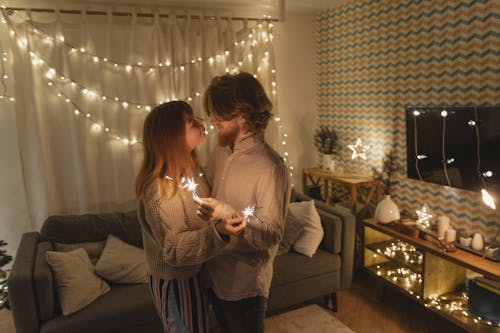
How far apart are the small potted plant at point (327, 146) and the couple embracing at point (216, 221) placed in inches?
95.6

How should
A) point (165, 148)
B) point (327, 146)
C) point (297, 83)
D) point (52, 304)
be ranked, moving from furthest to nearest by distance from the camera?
1. point (297, 83)
2. point (327, 146)
3. point (52, 304)
4. point (165, 148)

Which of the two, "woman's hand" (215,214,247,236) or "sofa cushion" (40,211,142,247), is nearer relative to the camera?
"woman's hand" (215,214,247,236)

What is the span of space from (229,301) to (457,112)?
2046mm

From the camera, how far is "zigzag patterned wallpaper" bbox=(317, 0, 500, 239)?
2.44m

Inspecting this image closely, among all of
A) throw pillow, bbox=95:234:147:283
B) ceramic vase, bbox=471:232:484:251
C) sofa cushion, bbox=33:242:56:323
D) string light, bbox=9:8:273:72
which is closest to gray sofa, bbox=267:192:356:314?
ceramic vase, bbox=471:232:484:251

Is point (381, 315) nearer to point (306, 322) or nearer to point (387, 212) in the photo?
point (306, 322)

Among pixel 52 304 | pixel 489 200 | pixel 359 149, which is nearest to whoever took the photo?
pixel 52 304

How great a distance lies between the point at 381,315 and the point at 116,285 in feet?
6.35

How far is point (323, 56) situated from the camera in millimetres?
3941

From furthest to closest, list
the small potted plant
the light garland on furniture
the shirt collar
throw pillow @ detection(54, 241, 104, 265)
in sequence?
the small potted plant
throw pillow @ detection(54, 241, 104, 265)
the light garland on furniture
the shirt collar

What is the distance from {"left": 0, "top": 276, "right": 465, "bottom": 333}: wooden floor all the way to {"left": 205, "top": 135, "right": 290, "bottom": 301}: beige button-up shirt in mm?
1568

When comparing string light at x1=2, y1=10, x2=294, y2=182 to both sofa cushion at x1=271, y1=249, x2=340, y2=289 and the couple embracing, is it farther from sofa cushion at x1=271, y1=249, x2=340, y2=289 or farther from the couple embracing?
the couple embracing

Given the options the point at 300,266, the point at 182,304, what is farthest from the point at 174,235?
the point at 300,266

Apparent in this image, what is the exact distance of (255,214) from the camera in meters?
1.13
